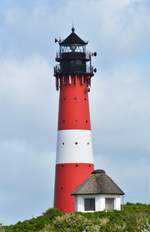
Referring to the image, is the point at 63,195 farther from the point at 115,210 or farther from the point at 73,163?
the point at 115,210

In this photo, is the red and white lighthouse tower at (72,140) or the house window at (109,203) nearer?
the house window at (109,203)

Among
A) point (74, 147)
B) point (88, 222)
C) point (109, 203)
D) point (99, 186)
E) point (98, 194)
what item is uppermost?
point (74, 147)

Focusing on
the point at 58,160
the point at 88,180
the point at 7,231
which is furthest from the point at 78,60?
the point at 7,231

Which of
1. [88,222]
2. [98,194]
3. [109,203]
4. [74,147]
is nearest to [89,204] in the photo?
[98,194]

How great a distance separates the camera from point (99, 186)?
91250mm

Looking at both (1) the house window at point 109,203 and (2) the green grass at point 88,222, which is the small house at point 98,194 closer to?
(1) the house window at point 109,203

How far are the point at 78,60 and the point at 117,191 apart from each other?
57.9 ft

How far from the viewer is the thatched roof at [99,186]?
90.9 meters

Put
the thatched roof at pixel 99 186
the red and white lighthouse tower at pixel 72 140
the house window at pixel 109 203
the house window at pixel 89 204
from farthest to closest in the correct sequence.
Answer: the red and white lighthouse tower at pixel 72 140 < the house window at pixel 89 204 < the house window at pixel 109 203 < the thatched roof at pixel 99 186

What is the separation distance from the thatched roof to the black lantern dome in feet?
49.1

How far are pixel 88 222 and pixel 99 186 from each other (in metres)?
11.0

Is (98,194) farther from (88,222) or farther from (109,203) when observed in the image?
(88,222)

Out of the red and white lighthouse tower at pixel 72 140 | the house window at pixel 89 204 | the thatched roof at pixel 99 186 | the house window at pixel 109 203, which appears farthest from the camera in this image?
the red and white lighthouse tower at pixel 72 140

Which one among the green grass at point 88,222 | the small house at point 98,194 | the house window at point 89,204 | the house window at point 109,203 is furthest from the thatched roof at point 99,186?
the green grass at point 88,222
